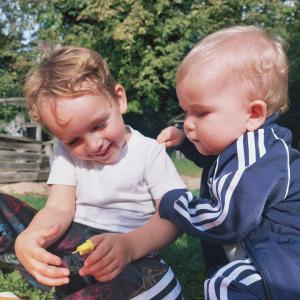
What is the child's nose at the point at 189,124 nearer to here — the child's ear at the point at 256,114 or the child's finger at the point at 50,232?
the child's ear at the point at 256,114

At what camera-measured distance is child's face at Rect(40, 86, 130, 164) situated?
1952 millimetres

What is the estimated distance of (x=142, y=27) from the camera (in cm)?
1555

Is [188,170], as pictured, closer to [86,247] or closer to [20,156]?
[20,156]

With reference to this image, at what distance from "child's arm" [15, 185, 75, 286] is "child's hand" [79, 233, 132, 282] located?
0.12 meters

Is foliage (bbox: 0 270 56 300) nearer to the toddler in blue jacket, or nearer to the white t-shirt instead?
the white t-shirt

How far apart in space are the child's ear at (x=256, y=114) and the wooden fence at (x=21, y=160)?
10503 millimetres

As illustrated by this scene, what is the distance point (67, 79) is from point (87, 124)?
0.21 m

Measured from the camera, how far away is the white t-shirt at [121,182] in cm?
217

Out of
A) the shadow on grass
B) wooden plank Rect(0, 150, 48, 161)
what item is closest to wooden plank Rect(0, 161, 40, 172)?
wooden plank Rect(0, 150, 48, 161)

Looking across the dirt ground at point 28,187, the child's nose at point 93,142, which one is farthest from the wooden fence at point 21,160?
the child's nose at point 93,142

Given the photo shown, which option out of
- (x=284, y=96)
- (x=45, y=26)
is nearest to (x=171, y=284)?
(x=284, y=96)

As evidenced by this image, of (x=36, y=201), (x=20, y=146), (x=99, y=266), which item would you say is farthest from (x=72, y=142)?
(x=20, y=146)

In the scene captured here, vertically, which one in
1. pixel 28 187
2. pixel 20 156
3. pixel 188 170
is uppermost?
pixel 20 156

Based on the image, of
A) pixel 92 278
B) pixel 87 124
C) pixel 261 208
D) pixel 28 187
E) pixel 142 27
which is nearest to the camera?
pixel 261 208
